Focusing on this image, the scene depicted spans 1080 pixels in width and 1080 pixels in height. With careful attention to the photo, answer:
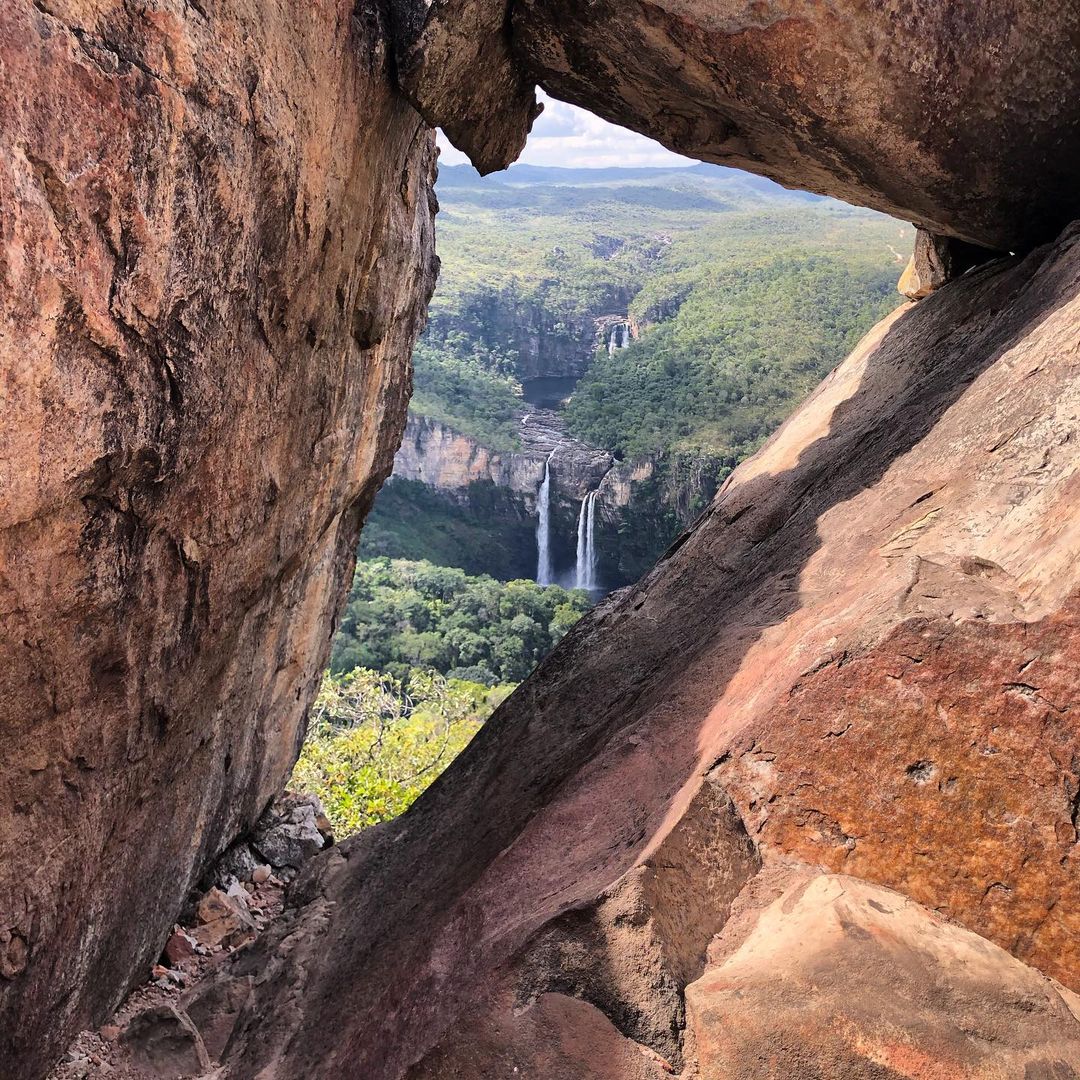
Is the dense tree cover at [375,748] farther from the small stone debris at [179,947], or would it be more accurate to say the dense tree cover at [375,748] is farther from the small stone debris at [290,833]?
the small stone debris at [179,947]

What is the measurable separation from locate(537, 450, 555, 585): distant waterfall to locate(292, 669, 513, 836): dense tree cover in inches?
1283

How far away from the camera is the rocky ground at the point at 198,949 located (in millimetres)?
6055

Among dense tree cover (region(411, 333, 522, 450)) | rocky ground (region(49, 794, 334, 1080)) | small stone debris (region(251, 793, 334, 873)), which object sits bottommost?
dense tree cover (region(411, 333, 522, 450))

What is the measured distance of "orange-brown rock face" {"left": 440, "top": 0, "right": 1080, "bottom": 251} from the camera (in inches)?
228

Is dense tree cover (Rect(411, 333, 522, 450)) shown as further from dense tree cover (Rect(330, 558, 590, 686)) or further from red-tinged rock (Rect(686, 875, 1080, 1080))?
red-tinged rock (Rect(686, 875, 1080, 1080))

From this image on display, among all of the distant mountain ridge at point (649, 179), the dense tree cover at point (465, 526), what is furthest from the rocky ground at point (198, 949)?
the distant mountain ridge at point (649, 179)

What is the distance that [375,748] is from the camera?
16.4 metres

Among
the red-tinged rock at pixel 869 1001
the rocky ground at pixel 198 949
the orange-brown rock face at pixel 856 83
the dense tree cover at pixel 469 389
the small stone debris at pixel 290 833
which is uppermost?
the orange-brown rock face at pixel 856 83

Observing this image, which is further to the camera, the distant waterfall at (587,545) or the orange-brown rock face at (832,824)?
the distant waterfall at (587,545)

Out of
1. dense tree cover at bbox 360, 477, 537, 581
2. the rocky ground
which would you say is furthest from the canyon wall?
the rocky ground

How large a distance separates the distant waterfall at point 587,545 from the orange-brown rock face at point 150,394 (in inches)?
1909

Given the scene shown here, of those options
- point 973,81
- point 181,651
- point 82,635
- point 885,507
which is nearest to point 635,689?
point 885,507

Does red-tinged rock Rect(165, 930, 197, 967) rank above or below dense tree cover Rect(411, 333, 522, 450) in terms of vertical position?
above

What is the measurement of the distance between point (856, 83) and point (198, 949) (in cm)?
791
